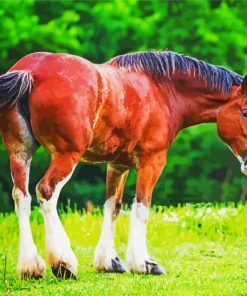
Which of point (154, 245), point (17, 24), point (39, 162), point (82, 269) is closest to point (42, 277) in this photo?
point (82, 269)

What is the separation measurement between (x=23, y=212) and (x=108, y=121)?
3.46ft

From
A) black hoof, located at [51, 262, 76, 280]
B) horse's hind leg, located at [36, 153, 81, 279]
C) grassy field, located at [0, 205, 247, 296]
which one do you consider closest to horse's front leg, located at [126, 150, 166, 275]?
grassy field, located at [0, 205, 247, 296]

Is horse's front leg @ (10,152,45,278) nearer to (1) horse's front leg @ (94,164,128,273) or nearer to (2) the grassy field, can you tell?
(2) the grassy field

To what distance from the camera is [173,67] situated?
7.39 metres

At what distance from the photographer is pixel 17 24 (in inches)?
611

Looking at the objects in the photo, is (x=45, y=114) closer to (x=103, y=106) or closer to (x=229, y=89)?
(x=103, y=106)

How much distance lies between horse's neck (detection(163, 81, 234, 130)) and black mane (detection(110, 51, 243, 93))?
8 cm

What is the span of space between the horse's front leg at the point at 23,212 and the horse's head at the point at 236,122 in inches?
80.2

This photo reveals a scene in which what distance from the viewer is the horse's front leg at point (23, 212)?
639cm

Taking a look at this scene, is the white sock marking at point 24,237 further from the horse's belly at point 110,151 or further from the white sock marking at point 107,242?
the white sock marking at point 107,242

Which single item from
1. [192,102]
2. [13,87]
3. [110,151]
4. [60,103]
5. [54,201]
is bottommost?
[54,201]

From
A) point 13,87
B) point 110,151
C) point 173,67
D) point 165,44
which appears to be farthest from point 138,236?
point 165,44

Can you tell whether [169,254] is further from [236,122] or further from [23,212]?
[23,212]

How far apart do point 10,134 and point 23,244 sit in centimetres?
89
